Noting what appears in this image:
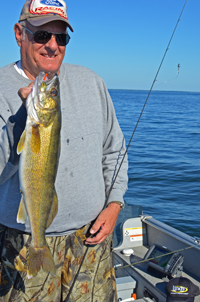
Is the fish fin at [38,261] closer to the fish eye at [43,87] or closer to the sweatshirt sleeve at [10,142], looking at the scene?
the sweatshirt sleeve at [10,142]

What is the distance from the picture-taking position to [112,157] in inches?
118

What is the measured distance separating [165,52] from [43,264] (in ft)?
12.8

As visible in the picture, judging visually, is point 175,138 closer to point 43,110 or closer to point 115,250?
point 115,250

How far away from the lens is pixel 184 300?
353 cm

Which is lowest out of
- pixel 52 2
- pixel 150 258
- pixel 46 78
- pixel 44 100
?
pixel 150 258

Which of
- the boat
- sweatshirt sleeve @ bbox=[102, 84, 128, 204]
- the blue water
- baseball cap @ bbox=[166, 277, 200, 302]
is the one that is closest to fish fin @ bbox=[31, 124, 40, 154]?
sweatshirt sleeve @ bbox=[102, 84, 128, 204]

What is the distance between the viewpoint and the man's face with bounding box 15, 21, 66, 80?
242cm

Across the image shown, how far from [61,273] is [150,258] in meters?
2.24

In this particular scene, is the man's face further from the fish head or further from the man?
the fish head

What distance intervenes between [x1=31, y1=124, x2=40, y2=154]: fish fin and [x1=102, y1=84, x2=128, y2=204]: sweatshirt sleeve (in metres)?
1.08

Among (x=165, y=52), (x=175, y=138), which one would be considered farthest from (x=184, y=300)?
(x=175, y=138)

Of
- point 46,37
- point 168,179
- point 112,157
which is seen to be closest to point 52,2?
point 46,37

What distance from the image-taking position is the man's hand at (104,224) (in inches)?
101

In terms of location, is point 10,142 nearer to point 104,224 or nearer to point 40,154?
point 40,154
